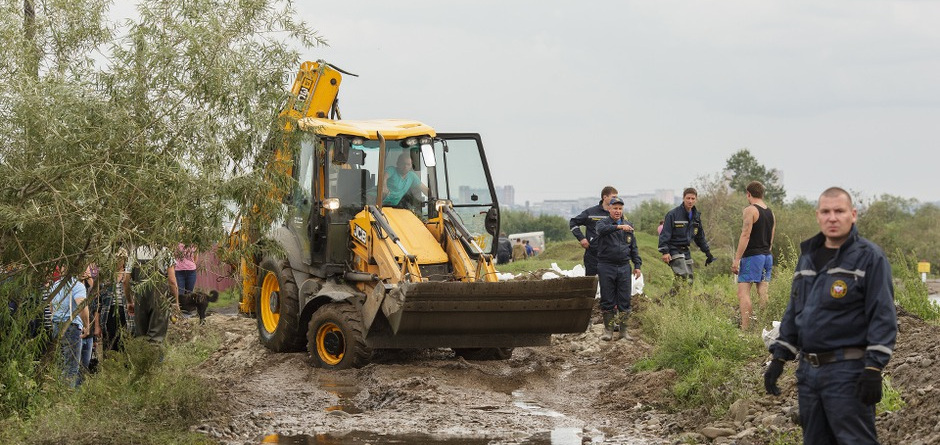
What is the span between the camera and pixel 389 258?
41.7ft

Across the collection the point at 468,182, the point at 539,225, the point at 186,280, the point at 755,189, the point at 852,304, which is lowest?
the point at 186,280

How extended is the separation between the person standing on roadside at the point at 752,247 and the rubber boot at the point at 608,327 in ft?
6.26

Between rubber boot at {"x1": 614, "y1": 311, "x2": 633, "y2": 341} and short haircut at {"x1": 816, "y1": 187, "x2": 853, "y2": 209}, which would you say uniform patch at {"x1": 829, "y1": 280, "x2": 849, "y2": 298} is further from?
rubber boot at {"x1": 614, "y1": 311, "x2": 633, "y2": 341}

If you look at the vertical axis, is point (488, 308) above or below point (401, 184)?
below

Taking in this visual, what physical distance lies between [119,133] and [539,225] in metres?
77.4

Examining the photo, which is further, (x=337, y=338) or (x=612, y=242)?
(x=612, y=242)

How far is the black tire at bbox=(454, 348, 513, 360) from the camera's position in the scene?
13539mm

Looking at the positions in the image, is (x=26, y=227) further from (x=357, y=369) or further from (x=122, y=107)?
(x=357, y=369)

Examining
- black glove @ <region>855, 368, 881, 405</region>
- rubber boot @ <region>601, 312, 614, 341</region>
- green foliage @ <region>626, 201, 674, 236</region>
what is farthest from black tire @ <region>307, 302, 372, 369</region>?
green foliage @ <region>626, 201, 674, 236</region>

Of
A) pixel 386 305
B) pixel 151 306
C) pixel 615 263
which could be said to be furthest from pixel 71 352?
pixel 615 263

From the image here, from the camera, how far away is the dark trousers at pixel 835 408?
618 cm

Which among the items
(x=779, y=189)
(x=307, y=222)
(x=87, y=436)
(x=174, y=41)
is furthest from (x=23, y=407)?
(x=779, y=189)

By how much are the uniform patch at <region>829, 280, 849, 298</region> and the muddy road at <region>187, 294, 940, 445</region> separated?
70.4 inches

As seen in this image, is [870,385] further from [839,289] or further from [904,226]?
[904,226]
